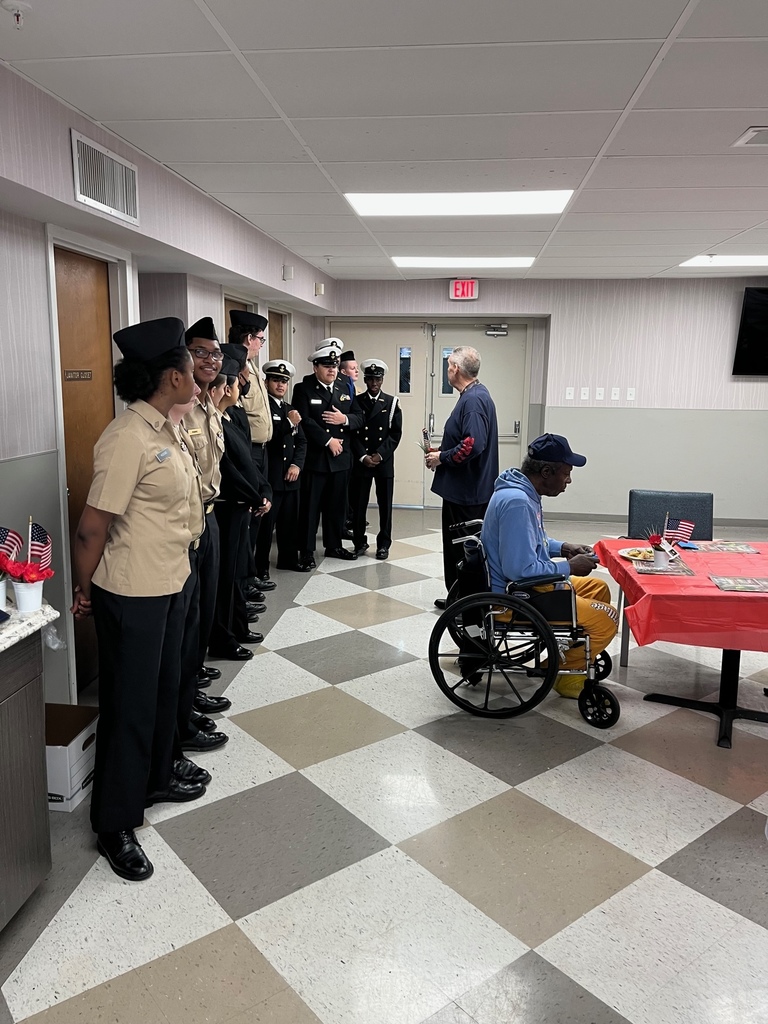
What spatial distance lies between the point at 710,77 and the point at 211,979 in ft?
10.4

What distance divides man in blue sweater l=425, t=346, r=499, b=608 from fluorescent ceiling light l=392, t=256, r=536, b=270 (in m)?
2.26

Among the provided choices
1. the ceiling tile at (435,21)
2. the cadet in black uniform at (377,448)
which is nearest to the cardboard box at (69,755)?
the ceiling tile at (435,21)

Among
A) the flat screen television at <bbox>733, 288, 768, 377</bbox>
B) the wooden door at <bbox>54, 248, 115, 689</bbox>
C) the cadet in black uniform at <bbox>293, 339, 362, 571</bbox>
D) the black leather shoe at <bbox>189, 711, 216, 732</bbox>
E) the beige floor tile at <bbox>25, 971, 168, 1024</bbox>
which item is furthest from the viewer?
the flat screen television at <bbox>733, 288, 768, 377</bbox>

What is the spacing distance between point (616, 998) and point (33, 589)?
5.99 ft

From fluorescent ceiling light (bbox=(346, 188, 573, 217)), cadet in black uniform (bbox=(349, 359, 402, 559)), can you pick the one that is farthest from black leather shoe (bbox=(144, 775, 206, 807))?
cadet in black uniform (bbox=(349, 359, 402, 559))

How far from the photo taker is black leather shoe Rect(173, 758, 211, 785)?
8.57 ft

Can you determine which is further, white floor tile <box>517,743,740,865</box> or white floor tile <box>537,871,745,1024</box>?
white floor tile <box>517,743,740,865</box>

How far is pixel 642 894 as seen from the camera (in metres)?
2.11

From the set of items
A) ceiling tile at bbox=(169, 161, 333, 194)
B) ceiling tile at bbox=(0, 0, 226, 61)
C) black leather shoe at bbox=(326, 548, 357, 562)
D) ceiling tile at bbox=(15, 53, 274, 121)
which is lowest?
black leather shoe at bbox=(326, 548, 357, 562)

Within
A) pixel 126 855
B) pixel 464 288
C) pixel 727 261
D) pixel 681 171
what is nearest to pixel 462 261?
pixel 464 288

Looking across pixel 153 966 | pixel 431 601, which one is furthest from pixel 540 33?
pixel 431 601

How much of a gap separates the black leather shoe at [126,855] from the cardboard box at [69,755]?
0.29 metres

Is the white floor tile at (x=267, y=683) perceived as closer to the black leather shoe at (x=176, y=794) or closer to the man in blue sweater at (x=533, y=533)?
the black leather shoe at (x=176, y=794)

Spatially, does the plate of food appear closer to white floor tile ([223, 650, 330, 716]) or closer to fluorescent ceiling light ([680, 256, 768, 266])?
white floor tile ([223, 650, 330, 716])
